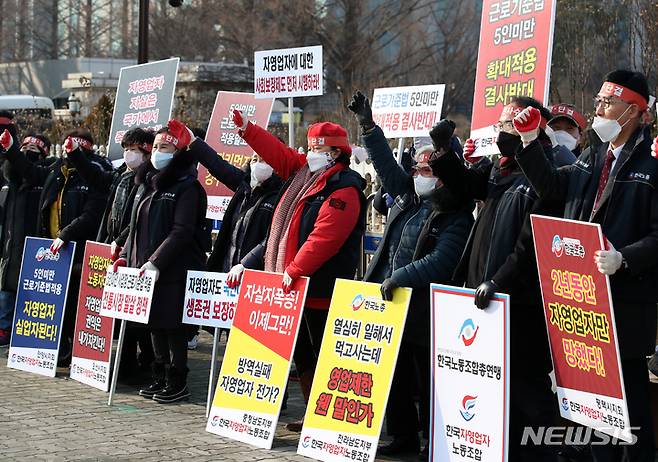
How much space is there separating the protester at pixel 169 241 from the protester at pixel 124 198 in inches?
13.4

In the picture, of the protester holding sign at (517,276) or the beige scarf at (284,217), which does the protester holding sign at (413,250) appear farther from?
the beige scarf at (284,217)

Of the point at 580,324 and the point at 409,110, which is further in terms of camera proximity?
the point at 409,110

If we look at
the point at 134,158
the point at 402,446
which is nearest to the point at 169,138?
the point at 134,158

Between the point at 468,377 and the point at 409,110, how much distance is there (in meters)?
4.67

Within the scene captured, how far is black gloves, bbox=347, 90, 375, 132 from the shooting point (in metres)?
7.61

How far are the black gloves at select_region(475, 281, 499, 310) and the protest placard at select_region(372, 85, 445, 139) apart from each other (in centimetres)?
423

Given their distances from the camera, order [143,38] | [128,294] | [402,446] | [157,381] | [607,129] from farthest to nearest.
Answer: [143,38] → [157,381] → [128,294] → [402,446] → [607,129]

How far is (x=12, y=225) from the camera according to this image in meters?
11.9

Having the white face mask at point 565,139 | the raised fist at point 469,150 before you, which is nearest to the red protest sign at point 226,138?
the raised fist at point 469,150

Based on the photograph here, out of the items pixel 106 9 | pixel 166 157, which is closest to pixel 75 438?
pixel 166 157

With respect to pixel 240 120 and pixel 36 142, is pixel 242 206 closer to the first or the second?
pixel 240 120

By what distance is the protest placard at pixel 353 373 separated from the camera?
703 cm

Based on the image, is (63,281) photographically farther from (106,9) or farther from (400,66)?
(106,9)

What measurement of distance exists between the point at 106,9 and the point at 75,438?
2393 inches
